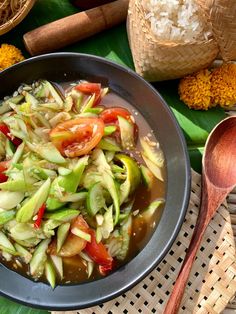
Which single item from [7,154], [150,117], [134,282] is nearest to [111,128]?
[150,117]

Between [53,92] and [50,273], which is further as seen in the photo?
[53,92]

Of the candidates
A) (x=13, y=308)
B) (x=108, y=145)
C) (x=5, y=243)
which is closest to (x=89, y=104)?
(x=108, y=145)

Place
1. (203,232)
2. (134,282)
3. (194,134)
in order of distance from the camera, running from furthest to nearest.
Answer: (194,134) < (203,232) < (134,282)

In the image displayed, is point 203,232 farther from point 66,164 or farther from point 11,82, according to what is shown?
point 11,82

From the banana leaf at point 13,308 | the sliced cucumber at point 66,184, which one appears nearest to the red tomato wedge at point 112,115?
the sliced cucumber at point 66,184

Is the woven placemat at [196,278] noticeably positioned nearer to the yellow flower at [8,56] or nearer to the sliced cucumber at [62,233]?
the sliced cucumber at [62,233]

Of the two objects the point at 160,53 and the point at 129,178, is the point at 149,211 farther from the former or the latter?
the point at 160,53
